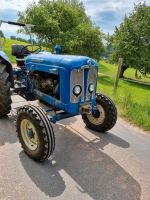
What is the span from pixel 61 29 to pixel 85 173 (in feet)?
55.7

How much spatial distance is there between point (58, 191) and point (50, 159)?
28.2 inches

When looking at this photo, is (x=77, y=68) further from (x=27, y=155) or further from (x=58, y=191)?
(x=58, y=191)

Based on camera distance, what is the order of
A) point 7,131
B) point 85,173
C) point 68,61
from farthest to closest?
point 7,131 → point 68,61 → point 85,173

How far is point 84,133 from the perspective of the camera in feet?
14.6

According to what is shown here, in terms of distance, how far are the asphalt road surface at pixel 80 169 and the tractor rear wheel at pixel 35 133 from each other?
0.14m

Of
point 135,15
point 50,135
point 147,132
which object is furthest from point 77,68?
point 135,15

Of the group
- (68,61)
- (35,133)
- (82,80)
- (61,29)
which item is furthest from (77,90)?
(61,29)

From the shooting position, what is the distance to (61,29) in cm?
1886

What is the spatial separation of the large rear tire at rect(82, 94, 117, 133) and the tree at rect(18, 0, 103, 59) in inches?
535

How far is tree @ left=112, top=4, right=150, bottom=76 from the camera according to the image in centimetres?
2002

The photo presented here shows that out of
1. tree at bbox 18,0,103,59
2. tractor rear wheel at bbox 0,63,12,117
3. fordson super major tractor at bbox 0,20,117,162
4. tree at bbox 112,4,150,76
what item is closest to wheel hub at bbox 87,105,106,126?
fordson super major tractor at bbox 0,20,117,162

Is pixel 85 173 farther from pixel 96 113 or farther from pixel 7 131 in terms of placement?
pixel 7 131

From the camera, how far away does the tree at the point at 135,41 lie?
20.0 m

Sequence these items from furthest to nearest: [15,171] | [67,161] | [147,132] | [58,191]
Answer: [147,132] < [67,161] < [15,171] < [58,191]
